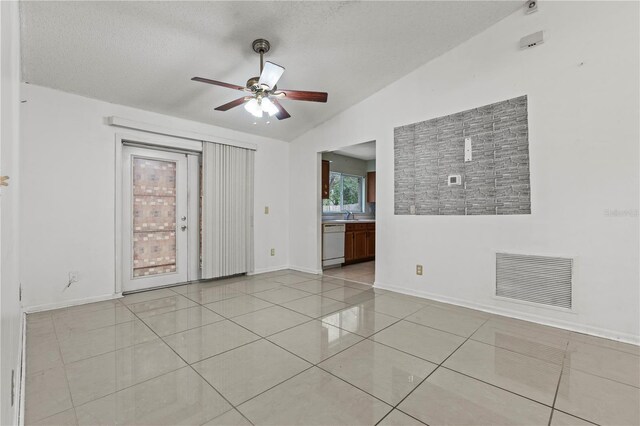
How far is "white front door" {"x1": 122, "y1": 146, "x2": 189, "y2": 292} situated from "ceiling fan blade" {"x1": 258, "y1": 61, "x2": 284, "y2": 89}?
241cm

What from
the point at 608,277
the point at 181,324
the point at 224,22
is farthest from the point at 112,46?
the point at 608,277

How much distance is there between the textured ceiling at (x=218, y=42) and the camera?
244cm

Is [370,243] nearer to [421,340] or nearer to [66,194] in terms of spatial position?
[421,340]

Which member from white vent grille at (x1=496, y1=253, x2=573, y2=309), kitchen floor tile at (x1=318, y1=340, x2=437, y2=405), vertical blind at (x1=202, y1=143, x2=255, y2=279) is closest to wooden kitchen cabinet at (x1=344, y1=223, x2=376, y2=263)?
vertical blind at (x1=202, y1=143, x2=255, y2=279)

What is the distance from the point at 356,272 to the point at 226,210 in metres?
2.54

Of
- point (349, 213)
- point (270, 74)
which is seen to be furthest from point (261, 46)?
point (349, 213)

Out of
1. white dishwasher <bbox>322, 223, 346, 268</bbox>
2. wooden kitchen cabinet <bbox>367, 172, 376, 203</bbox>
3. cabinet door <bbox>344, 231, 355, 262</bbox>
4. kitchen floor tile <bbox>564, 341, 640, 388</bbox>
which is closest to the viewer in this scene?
kitchen floor tile <bbox>564, 341, 640, 388</bbox>

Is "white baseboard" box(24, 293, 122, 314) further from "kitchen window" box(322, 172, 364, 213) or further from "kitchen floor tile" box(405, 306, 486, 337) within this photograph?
"kitchen window" box(322, 172, 364, 213)

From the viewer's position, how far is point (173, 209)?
438 centimetres

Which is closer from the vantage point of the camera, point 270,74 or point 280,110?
point 270,74

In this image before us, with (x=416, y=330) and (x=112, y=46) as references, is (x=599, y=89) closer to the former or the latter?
(x=416, y=330)

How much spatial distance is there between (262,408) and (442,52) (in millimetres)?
4008

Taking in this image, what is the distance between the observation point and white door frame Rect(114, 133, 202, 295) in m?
3.71

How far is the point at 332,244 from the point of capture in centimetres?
560
